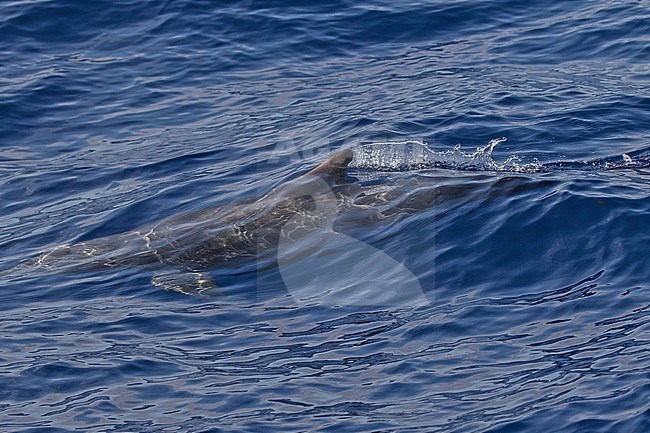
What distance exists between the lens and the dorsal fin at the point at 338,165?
475 inches

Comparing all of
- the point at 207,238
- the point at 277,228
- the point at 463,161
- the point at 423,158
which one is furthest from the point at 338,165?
the point at 463,161

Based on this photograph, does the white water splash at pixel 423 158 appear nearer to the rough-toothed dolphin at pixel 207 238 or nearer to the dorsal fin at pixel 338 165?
the dorsal fin at pixel 338 165

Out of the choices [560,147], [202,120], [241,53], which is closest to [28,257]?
[202,120]

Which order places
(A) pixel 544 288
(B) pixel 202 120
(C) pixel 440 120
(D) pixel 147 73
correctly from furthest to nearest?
(D) pixel 147 73
(B) pixel 202 120
(C) pixel 440 120
(A) pixel 544 288

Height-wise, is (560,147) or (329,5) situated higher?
(329,5)

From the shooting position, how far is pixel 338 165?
1212 cm

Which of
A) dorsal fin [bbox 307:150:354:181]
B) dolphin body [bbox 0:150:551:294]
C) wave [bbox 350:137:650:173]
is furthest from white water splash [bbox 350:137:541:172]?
Answer: dorsal fin [bbox 307:150:354:181]

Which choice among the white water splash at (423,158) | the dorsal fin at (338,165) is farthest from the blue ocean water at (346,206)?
the dorsal fin at (338,165)

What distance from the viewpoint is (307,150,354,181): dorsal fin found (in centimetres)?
1205

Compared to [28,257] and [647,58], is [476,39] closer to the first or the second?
[647,58]

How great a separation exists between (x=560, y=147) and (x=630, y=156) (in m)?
0.97

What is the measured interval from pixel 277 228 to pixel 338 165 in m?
1.03

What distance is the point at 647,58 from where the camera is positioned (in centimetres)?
1697

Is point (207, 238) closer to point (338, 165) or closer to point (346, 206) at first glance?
point (346, 206)
